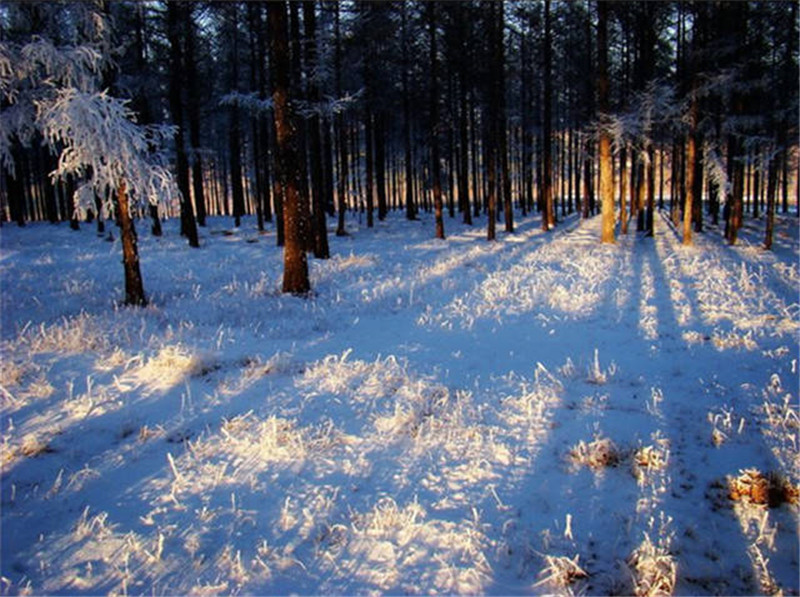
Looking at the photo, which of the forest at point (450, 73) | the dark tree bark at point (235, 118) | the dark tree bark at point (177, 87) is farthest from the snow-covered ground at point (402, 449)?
the dark tree bark at point (235, 118)

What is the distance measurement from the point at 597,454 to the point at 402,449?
164 centimetres

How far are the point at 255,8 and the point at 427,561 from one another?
2532cm

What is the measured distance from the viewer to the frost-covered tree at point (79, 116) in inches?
321

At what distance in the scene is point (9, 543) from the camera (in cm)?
315

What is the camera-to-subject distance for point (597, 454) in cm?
409

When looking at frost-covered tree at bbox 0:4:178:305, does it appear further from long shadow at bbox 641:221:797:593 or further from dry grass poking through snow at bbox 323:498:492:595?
long shadow at bbox 641:221:797:593

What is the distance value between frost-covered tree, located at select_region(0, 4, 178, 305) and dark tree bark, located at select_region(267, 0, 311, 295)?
2.36 m

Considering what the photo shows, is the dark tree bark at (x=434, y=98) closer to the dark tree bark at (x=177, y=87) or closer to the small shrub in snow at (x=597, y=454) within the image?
the dark tree bark at (x=177, y=87)

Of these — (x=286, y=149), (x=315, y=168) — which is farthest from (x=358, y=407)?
(x=315, y=168)

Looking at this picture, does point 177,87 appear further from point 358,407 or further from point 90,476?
point 90,476

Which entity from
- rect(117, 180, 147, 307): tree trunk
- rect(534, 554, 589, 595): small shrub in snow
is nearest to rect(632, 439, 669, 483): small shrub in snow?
rect(534, 554, 589, 595): small shrub in snow

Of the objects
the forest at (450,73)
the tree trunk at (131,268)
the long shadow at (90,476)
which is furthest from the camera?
the forest at (450,73)

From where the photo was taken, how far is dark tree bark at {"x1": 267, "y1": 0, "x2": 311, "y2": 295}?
1042cm

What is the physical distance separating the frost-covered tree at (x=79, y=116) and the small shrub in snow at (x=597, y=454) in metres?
8.51
